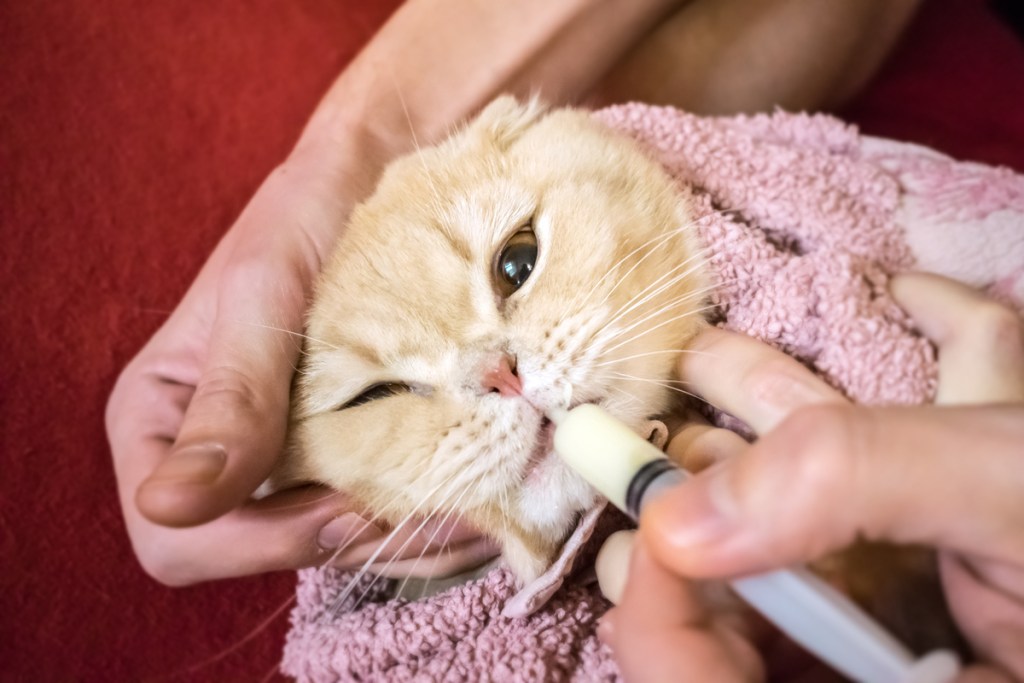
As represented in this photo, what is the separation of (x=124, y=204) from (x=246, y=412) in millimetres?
939

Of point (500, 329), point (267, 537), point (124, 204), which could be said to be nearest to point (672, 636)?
point (500, 329)

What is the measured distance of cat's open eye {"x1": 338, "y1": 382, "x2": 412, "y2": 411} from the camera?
1084 mm

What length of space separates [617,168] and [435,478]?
1.79ft

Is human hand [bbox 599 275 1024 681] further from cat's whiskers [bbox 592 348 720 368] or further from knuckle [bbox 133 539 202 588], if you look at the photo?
knuckle [bbox 133 539 202 588]

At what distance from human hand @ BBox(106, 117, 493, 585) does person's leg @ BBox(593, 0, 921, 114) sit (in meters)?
0.70

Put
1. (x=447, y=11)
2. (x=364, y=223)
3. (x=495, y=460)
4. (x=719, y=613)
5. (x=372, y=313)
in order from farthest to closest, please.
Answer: (x=447, y=11), (x=364, y=223), (x=372, y=313), (x=495, y=460), (x=719, y=613)

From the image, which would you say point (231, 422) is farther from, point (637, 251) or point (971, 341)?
point (971, 341)

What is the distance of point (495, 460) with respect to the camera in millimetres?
922

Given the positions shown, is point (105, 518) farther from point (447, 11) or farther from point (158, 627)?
point (447, 11)

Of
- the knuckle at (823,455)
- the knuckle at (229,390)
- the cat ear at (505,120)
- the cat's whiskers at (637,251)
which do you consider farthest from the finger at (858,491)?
the cat ear at (505,120)

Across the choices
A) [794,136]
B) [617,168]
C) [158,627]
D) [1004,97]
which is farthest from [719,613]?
[1004,97]

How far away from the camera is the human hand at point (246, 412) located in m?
0.88

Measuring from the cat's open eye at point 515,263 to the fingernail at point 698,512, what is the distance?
51 cm

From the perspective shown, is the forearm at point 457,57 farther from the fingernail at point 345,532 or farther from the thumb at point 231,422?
the fingernail at point 345,532
